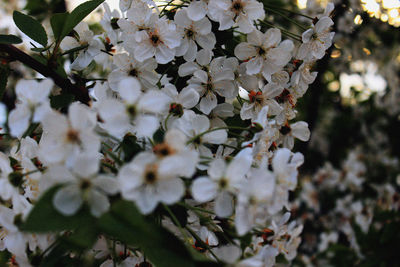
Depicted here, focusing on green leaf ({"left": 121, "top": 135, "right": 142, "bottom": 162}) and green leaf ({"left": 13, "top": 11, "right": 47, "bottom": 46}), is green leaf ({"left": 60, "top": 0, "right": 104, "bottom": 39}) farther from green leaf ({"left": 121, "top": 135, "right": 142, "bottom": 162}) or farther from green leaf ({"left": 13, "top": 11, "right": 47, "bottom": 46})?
green leaf ({"left": 121, "top": 135, "right": 142, "bottom": 162})

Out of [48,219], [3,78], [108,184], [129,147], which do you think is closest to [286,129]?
[129,147]

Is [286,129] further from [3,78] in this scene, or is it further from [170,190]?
[3,78]

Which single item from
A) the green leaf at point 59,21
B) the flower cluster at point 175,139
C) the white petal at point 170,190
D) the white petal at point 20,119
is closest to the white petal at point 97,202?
the flower cluster at point 175,139

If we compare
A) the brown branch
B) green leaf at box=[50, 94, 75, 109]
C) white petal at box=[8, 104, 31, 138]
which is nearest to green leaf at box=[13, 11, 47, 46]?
the brown branch

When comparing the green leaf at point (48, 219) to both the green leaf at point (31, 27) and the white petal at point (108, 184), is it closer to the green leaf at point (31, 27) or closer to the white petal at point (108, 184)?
the white petal at point (108, 184)

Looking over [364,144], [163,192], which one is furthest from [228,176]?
[364,144]

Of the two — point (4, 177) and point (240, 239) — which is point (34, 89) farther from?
point (240, 239)
